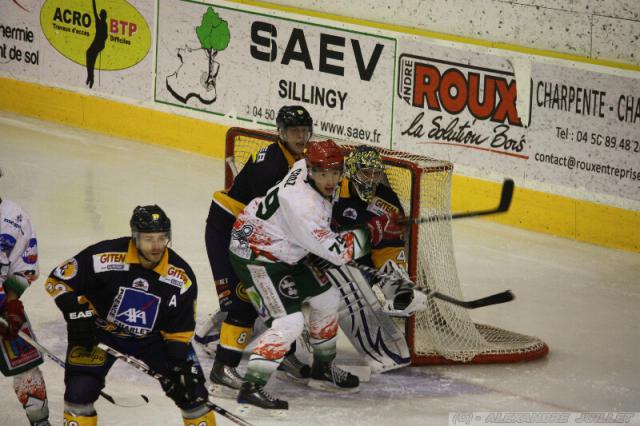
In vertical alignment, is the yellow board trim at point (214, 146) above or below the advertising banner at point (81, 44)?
below

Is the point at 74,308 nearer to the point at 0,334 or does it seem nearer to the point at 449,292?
the point at 0,334

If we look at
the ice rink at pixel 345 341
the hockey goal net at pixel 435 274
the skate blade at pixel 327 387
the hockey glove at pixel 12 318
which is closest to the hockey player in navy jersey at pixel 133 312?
the hockey glove at pixel 12 318

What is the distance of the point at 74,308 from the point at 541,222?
4.95 metres

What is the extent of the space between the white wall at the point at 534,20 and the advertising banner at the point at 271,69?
0.31 metres

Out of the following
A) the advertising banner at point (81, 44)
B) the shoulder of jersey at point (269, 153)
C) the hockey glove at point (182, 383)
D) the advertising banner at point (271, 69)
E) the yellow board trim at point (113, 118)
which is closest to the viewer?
the hockey glove at point (182, 383)

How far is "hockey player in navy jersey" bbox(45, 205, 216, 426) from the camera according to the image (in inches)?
182

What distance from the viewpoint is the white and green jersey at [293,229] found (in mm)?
5516

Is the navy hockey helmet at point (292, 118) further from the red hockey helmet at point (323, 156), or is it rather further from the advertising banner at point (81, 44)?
the advertising banner at point (81, 44)

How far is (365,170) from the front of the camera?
5.94 metres

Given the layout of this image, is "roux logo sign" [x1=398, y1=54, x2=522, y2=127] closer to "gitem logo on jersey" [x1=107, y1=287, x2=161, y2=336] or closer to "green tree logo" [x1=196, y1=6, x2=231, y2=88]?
"green tree logo" [x1=196, y1=6, x2=231, y2=88]

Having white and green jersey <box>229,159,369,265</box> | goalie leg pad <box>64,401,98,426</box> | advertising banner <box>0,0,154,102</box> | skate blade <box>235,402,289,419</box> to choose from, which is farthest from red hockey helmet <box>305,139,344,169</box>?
advertising banner <box>0,0,154,102</box>

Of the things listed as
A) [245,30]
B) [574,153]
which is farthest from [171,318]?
[245,30]

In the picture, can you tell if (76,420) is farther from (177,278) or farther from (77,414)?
(177,278)

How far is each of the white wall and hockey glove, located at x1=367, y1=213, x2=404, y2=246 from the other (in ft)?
9.98
